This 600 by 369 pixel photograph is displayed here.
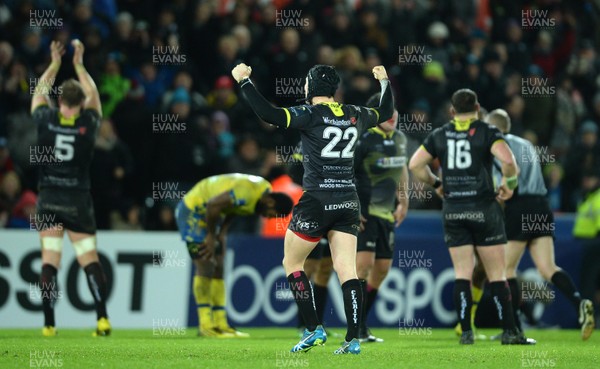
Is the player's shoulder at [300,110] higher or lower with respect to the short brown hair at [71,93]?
lower

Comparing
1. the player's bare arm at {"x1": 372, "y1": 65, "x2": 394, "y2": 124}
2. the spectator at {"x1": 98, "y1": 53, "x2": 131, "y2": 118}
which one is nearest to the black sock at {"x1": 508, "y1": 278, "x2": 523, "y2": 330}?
the player's bare arm at {"x1": 372, "y1": 65, "x2": 394, "y2": 124}

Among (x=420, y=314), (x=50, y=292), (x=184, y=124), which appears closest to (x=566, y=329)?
(x=420, y=314)

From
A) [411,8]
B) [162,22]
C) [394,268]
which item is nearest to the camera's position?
[394,268]

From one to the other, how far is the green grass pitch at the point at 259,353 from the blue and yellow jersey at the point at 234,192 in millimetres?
1505

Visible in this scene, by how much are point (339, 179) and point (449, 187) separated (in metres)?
2.34

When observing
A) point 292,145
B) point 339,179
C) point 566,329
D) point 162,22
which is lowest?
point 566,329

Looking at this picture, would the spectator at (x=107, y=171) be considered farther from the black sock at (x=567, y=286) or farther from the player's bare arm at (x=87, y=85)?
the black sock at (x=567, y=286)

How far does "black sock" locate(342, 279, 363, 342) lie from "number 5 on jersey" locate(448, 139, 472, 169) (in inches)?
99.4

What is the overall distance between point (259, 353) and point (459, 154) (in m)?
3.16

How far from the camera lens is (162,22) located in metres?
18.4

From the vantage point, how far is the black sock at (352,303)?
9914mm

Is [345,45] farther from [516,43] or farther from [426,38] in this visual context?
[516,43]

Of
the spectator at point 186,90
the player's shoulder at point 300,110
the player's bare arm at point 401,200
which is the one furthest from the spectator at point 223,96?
the player's shoulder at point 300,110

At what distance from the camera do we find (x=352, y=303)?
9.91 m
